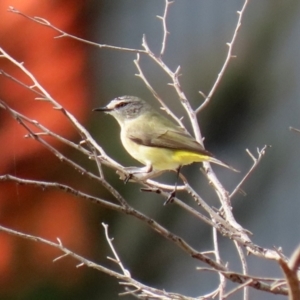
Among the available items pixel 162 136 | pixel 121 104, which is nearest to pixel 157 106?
pixel 121 104

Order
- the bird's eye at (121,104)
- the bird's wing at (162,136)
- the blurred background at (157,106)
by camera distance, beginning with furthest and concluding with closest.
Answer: the blurred background at (157,106), the bird's eye at (121,104), the bird's wing at (162,136)

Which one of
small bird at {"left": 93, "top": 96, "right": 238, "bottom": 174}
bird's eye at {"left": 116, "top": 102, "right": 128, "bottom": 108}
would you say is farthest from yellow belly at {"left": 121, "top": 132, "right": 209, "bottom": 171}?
bird's eye at {"left": 116, "top": 102, "right": 128, "bottom": 108}

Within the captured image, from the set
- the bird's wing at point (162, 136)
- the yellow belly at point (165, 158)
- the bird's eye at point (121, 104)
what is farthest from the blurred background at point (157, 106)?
the yellow belly at point (165, 158)

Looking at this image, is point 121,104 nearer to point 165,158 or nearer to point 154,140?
point 154,140

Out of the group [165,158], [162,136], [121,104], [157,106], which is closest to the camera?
[165,158]

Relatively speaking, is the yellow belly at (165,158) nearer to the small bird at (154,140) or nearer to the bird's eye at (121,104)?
the small bird at (154,140)

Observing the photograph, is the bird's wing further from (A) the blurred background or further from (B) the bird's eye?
(A) the blurred background

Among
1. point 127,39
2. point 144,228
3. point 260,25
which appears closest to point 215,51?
point 260,25
